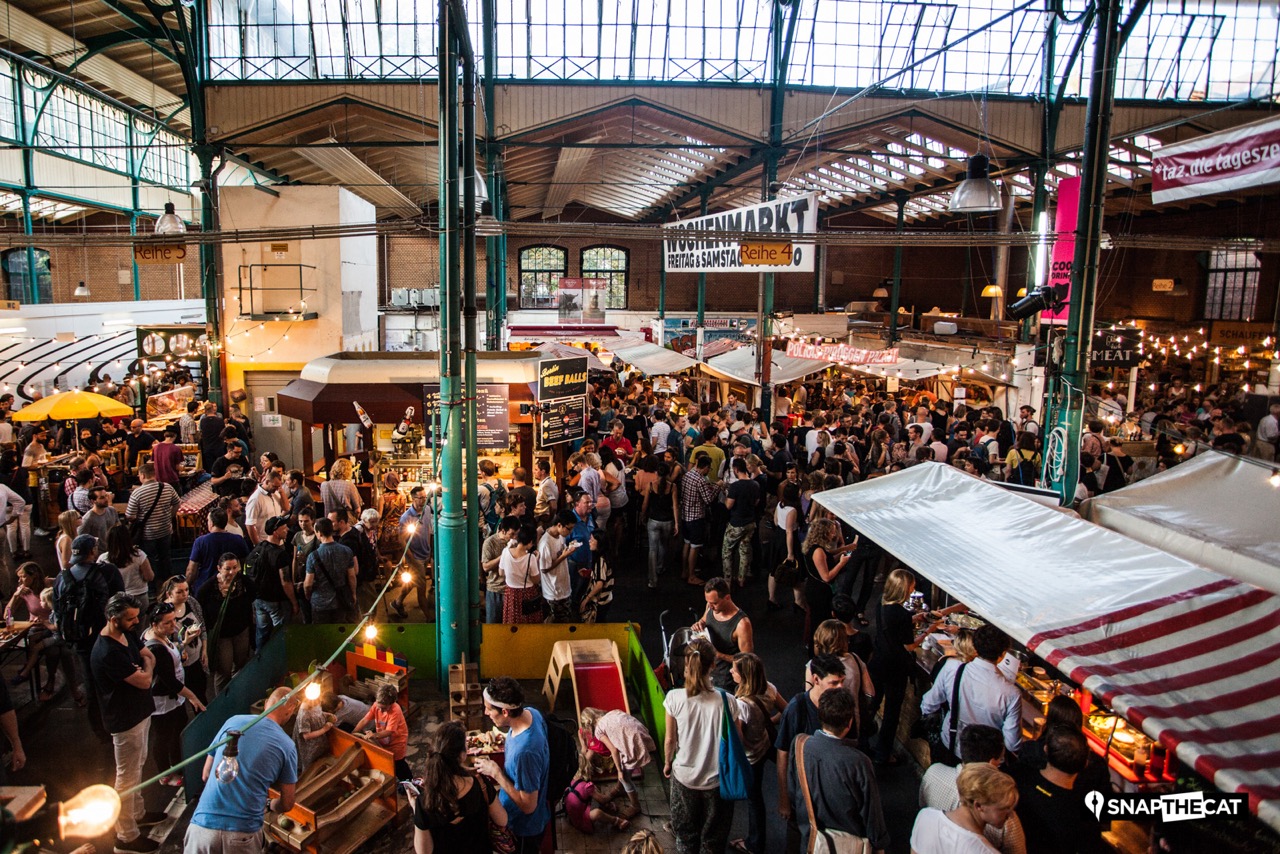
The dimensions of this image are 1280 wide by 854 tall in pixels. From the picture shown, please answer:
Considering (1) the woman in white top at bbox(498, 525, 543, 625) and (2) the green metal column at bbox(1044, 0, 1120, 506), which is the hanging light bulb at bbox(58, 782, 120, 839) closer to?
(1) the woman in white top at bbox(498, 525, 543, 625)

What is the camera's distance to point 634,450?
1166 centimetres

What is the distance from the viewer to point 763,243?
9.62 meters

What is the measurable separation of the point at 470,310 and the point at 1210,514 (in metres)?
6.13

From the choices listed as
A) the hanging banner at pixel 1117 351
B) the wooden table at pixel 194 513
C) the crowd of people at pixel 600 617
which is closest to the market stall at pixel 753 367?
the crowd of people at pixel 600 617

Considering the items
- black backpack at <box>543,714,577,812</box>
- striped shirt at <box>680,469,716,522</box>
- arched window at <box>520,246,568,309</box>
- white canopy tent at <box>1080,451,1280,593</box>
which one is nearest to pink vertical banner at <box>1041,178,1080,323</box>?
white canopy tent at <box>1080,451,1280,593</box>

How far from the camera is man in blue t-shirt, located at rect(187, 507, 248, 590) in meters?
6.88

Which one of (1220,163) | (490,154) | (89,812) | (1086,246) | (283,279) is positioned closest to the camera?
(89,812)

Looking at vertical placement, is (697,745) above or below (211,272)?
below

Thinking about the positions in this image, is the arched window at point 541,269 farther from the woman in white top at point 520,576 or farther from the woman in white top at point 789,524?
the woman in white top at point 520,576

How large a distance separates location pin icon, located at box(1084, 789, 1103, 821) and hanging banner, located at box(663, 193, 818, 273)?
6278 millimetres

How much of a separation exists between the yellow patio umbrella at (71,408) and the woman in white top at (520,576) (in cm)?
787

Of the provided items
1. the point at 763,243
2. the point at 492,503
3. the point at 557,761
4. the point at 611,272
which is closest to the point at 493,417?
the point at 492,503

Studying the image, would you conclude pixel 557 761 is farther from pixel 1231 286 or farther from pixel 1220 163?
pixel 1231 286

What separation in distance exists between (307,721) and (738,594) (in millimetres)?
5086
